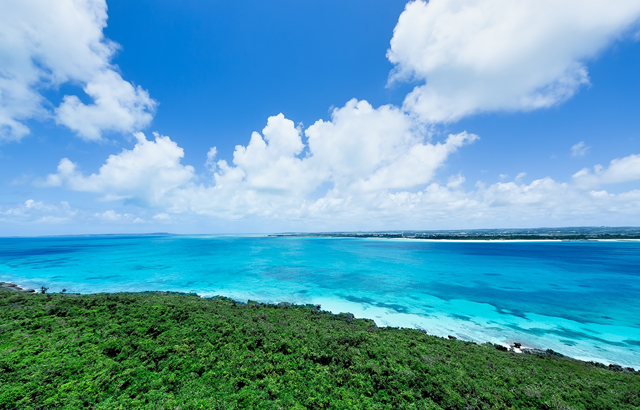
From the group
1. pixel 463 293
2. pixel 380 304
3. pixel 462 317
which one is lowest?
pixel 463 293

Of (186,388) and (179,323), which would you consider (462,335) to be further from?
(179,323)

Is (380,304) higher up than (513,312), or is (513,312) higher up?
(380,304)

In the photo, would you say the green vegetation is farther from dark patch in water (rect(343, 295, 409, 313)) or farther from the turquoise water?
dark patch in water (rect(343, 295, 409, 313))

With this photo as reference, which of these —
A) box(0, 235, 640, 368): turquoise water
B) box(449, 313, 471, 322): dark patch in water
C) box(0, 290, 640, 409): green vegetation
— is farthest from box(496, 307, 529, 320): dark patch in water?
box(0, 290, 640, 409): green vegetation

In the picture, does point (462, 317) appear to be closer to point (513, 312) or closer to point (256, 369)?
point (513, 312)

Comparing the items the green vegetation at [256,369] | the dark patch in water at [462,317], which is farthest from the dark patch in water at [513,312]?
the green vegetation at [256,369]

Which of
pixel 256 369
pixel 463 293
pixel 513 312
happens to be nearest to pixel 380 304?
pixel 463 293

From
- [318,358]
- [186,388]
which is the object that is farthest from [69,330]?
[318,358]

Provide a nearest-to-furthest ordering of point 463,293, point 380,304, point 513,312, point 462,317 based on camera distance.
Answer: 1. point 462,317
2. point 513,312
3. point 380,304
4. point 463,293
